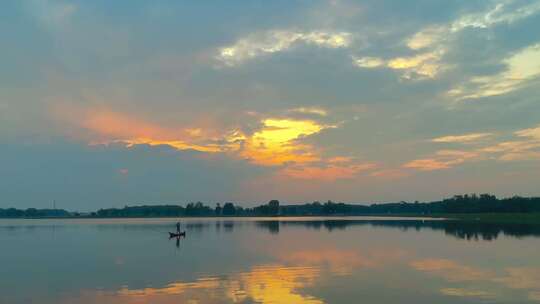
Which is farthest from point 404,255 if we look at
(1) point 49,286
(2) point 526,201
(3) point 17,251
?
(2) point 526,201

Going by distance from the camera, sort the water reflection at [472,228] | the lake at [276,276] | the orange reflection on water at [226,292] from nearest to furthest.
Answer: the orange reflection on water at [226,292]
the lake at [276,276]
the water reflection at [472,228]

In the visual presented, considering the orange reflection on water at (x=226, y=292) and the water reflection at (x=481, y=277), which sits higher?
the orange reflection on water at (x=226, y=292)

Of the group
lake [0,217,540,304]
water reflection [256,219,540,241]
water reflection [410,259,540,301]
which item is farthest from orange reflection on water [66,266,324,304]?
water reflection [256,219,540,241]

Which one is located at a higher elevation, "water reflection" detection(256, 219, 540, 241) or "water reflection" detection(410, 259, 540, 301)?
"water reflection" detection(410, 259, 540, 301)

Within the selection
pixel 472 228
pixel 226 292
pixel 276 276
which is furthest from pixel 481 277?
pixel 472 228

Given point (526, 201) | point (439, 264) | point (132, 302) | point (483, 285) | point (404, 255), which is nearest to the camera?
point (132, 302)

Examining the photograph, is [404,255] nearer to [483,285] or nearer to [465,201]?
[483,285]

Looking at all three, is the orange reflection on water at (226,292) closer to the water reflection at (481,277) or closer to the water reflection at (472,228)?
the water reflection at (481,277)

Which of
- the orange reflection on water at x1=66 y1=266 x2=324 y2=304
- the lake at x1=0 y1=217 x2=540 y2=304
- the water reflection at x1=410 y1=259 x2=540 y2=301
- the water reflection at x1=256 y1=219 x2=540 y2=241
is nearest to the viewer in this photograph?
the orange reflection on water at x1=66 y1=266 x2=324 y2=304

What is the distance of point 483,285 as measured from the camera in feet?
70.9

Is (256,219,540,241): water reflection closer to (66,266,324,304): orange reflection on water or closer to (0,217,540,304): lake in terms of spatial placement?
(0,217,540,304): lake

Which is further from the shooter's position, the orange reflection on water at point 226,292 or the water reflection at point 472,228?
the water reflection at point 472,228

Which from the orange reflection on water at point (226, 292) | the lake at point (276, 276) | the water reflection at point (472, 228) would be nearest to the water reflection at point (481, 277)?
the lake at point (276, 276)

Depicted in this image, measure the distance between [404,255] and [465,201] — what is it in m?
121
